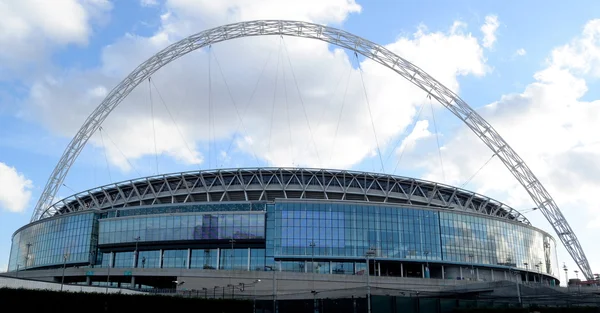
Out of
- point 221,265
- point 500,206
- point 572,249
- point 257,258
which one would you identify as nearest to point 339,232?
point 257,258

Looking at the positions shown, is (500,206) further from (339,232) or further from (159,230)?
(159,230)

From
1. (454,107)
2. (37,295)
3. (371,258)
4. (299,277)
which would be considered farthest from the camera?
(454,107)

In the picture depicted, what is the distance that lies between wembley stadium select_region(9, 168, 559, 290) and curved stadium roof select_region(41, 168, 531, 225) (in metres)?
0.24

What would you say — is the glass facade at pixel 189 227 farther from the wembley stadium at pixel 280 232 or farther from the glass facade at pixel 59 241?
the glass facade at pixel 59 241

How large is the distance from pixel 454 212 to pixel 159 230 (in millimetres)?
54817

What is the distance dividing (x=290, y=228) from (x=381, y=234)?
16283 millimetres

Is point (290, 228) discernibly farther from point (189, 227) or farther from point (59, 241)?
point (59, 241)

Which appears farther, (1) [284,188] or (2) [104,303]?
(1) [284,188]

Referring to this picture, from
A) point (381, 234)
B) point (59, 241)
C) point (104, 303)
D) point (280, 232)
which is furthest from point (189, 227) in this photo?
point (104, 303)

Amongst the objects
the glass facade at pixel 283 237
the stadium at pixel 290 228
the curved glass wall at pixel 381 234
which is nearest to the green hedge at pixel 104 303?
the stadium at pixel 290 228

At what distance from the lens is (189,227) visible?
99.9 m

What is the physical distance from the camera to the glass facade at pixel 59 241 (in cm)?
10600

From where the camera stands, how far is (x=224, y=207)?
10050 cm

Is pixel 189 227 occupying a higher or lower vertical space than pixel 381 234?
higher
